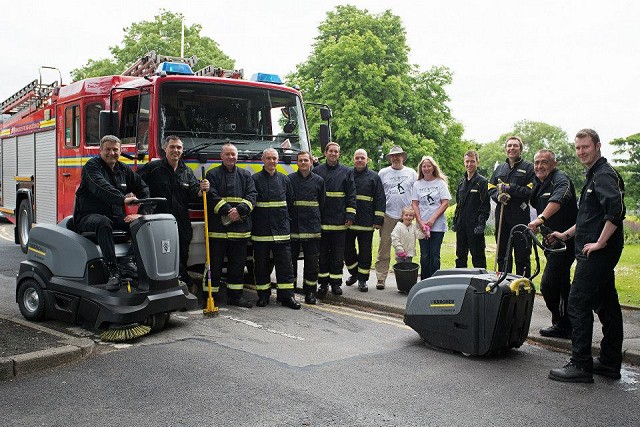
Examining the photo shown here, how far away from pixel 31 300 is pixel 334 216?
3.78 metres

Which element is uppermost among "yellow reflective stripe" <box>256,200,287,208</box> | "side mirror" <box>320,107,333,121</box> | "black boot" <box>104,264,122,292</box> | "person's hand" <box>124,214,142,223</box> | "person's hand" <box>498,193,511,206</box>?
"side mirror" <box>320,107,333,121</box>

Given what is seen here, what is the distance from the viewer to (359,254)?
30.5 ft

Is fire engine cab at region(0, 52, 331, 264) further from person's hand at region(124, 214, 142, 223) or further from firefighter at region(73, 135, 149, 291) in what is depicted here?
person's hand at region(124, 214, 142, 223)

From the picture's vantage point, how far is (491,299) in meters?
5.89

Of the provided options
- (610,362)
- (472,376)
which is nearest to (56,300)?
(472,376)

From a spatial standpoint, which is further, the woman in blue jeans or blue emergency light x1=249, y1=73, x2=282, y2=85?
blue emergency light x1=249, y1=73, x2=282, y2=85

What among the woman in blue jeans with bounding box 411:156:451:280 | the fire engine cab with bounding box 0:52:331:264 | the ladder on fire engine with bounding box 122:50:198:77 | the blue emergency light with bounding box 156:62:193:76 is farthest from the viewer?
the ladder on fire engine with bounding box 122:50:198:77

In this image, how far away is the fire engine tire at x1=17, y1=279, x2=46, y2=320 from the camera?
23.3 feet

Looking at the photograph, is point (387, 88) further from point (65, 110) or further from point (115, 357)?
point (115, 357)

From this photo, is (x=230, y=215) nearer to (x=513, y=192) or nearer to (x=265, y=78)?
(x=265, y=78)

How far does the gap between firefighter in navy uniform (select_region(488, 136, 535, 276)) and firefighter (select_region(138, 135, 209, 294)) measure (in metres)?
3.60

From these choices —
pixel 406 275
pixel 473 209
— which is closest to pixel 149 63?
pixel 406 275

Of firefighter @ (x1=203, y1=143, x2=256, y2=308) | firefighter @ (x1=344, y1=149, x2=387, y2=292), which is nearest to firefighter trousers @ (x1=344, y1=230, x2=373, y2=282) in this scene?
firefighter @ (x1=344, y1=149, x2=387, y2=292)

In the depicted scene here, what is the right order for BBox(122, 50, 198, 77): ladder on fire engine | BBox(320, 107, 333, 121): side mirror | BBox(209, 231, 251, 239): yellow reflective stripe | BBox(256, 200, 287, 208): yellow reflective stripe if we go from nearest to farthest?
BBox(209, 231, 251, 239): yellow reflective stripe, BBox(256, 200, 287, 208): yellow reflective stripe, BBox(320, 107, 333, 121): side mirror, BBox(122, 50, 198, 77): ladder on fire engine
